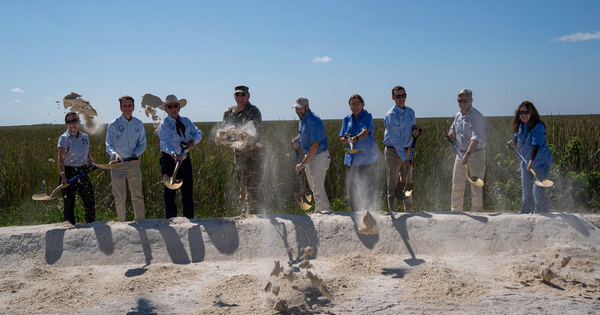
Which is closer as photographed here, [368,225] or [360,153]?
[368,225]

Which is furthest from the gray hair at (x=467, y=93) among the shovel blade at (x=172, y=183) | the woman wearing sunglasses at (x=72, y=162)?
the woman wearing sunglasses at (x=72, y=162)

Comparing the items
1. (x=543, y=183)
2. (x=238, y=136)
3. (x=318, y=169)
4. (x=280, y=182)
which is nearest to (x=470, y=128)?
(x=543, y=183)

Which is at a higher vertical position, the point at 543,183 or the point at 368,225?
the point at 543,183

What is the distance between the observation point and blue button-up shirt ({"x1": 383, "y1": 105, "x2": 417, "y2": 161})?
521cm

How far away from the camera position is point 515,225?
5.06m

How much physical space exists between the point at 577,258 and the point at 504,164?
9.43ft

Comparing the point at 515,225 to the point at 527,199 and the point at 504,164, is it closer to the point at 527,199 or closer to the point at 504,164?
the point at 527,199

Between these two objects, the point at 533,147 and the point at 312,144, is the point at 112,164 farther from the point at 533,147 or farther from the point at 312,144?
the point at 533,147

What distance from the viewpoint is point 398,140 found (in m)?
5.22

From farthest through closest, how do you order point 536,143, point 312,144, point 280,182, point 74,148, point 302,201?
point 280,182, point 302,201, point 74,148, point 312,144, point 536,143

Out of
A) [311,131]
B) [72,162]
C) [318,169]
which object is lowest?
[318,169]

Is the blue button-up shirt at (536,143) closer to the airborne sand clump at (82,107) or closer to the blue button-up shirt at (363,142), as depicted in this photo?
the blue button-up shirt at (363,142)

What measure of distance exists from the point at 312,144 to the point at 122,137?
217cm

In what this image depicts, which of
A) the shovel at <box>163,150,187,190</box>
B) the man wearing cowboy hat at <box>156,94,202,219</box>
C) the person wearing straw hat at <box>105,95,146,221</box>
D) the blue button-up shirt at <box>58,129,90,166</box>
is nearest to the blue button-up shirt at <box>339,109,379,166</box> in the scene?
the man wearing cowboy hat at <box>156,94,202,219</box>
